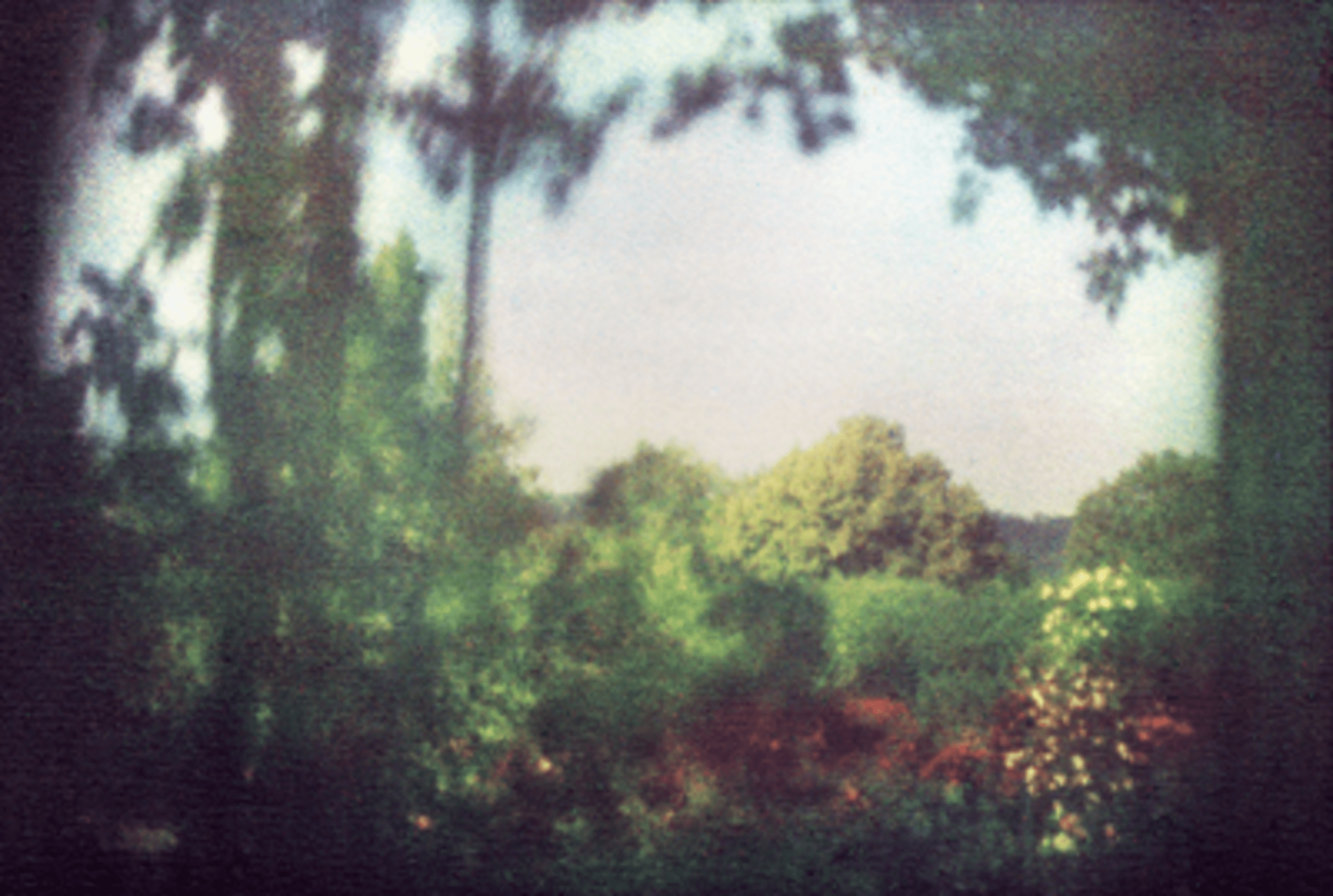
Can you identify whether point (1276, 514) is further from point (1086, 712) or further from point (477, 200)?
point (477, 200)

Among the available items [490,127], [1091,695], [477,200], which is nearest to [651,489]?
[477,200]

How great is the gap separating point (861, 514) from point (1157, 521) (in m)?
0.91

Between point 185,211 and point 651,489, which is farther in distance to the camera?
point 185,211

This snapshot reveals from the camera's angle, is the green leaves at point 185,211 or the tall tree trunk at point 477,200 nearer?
the tall tree trunk at point 477,200

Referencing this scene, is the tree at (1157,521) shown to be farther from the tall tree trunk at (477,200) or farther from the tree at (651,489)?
the tall tree trunk at (477,200)

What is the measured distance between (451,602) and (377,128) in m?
1.49

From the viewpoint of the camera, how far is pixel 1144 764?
9.00 feet

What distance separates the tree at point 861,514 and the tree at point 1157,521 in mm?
301

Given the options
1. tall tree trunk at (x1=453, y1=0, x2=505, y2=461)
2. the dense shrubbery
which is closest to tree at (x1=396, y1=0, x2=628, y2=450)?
tall tree trunk at (x1=453, y1=0, x2=505, y2=461)

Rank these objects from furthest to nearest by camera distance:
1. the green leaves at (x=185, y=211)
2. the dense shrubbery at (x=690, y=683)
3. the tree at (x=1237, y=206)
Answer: the green leaves at (x=185, y=211), the tree at (x=1237, y=206), the dense shrubbery at (x=690, y=683)

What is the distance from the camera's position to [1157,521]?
2824mm

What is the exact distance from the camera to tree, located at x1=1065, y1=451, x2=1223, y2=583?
2.78 meters

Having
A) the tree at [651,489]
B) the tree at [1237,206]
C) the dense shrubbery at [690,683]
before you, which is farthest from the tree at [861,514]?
the tree at [1237,206]

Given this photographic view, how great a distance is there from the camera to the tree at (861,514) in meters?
2.71
